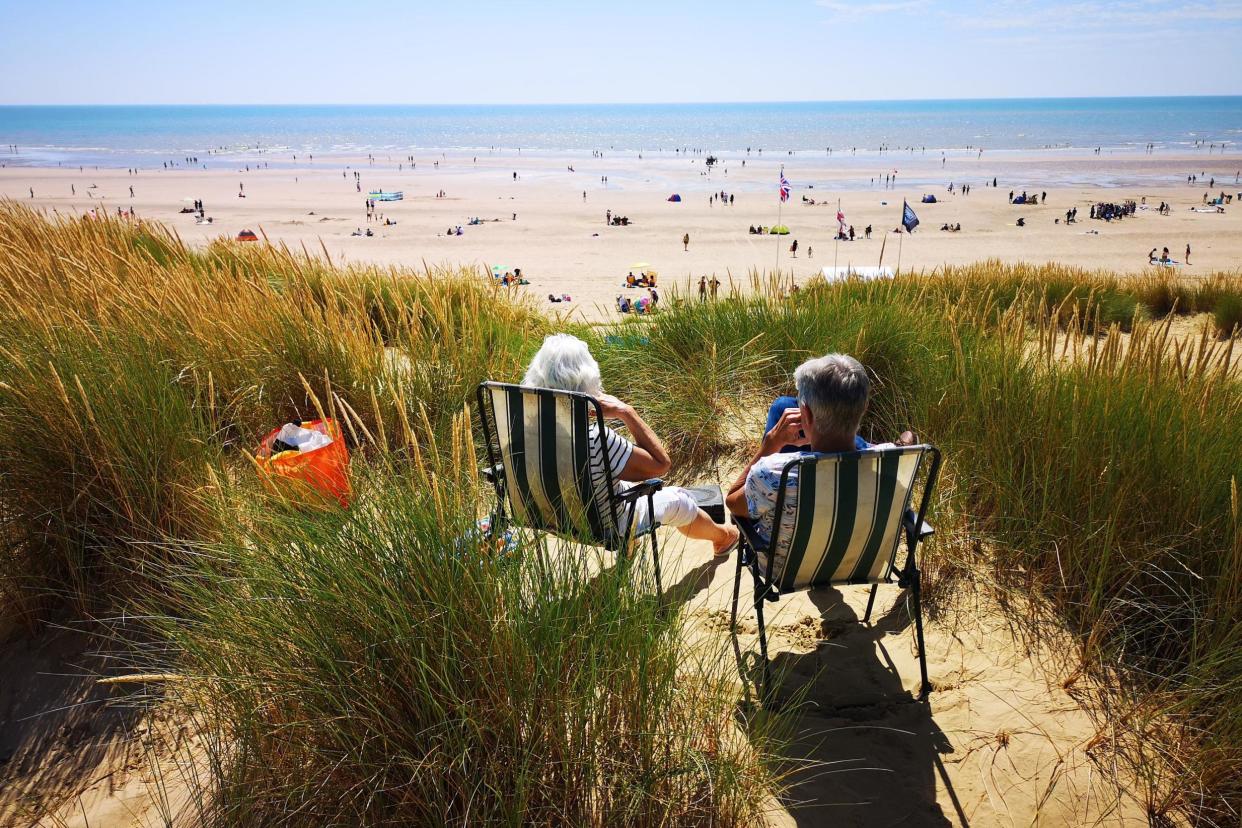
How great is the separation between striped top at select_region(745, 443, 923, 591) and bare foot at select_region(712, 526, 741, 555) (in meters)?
0.89

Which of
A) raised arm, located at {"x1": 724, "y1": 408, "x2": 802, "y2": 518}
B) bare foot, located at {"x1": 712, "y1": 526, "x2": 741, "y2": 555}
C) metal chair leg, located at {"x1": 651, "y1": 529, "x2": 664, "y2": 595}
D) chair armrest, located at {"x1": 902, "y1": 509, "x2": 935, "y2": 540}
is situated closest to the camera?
metal chair leg, located at {"x1": 651, "y1": 529, "x2": 664, "y2": 595}

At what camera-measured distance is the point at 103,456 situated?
2.75 meters

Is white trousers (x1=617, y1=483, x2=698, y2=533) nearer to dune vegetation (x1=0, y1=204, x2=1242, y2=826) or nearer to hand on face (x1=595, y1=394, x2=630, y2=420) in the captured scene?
hand on face (x1=595, y1=394, x2=630, y2=420)

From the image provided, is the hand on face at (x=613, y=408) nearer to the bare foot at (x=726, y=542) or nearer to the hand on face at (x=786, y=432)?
the hand on face at (x=786, y=432)

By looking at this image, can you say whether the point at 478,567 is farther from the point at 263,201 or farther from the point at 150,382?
the point at 263,201

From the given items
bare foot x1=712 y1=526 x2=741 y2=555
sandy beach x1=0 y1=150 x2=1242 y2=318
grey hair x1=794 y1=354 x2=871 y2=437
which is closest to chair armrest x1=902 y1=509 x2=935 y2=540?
grey hair x1=794 y1=354 x2=871 y2=437

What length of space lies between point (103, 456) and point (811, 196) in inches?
1617

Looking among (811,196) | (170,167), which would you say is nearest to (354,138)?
(170,167)

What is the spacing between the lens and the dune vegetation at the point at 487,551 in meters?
1.75

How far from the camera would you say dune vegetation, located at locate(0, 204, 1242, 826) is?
5.74ft

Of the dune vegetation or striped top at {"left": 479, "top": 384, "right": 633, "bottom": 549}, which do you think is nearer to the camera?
the dune vegetation

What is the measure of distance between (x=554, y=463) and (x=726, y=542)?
3.90 feet

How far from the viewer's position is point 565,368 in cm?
310

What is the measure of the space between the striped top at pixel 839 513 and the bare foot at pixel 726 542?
0.89m
